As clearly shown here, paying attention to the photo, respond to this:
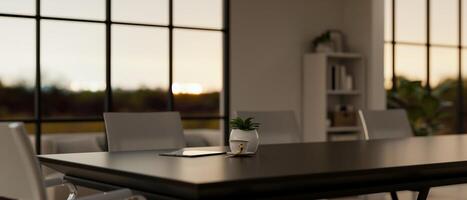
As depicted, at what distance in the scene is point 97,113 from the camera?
6641mm

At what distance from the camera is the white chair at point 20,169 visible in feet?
7.37

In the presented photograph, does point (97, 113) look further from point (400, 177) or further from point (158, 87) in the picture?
point (400, 177)

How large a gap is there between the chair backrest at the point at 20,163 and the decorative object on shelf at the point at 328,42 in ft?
18.1

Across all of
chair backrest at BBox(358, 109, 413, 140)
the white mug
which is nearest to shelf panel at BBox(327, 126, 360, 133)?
Answer: chair backrest at BBox(358, 109, 413, 140)

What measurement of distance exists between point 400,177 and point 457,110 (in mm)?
7321

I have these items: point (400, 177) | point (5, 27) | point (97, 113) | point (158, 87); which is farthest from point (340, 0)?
point (400, 177)

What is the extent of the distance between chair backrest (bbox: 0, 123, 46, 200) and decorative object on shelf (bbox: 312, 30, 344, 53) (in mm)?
5503

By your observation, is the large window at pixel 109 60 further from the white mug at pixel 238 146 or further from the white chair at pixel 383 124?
the white mug at pixel 238 146

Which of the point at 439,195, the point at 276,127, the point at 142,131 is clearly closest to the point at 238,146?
the point at 142,131

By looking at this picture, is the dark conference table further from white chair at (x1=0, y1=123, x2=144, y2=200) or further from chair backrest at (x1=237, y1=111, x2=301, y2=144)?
chair backrest at (x1=237, y1=111, x2=301, y2=144)

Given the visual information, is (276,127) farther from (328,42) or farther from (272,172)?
(328,42)

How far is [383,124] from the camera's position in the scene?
471cm

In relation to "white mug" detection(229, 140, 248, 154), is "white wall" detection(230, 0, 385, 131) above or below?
above

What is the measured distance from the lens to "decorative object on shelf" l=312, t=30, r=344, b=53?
7.59 metres
